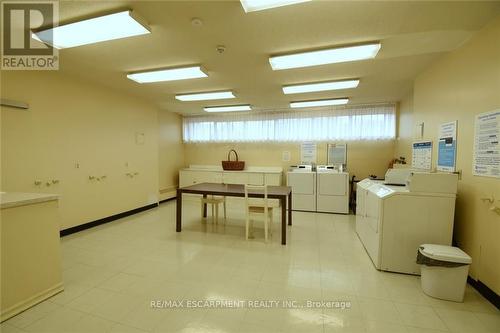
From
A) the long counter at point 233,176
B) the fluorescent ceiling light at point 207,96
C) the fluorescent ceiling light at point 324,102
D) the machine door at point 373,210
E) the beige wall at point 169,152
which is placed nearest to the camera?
the machine door at point 373,210

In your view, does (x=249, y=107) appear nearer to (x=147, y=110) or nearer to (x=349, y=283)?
(x=147, y=110)

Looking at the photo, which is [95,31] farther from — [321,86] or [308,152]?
[308,152]

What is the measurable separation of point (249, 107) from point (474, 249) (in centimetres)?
452

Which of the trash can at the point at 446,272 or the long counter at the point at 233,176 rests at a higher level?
the long counter at the point at 233,176

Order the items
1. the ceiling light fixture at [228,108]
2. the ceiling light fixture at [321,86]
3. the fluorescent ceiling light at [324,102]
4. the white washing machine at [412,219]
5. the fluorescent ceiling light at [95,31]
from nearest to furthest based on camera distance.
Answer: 1. the fluorescent ceiling light at [95,31]
2. the white washing machine at [412,219]
3. the ceiling light fixture at [321,86]
4. the fluorescent ceiling light at [324,102]
5. the ceiling light fixture at [228,108]

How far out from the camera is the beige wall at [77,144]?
286cm

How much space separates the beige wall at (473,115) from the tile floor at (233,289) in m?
0.43

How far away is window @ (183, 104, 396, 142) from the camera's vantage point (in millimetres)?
4969

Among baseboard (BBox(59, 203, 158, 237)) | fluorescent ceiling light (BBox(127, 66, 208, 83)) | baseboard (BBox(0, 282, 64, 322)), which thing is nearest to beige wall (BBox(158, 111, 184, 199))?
baseboard (BBox(59, 203, 158, 237))

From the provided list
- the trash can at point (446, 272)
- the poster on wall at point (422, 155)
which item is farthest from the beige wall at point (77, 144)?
the poster on wall at point (422, 155)

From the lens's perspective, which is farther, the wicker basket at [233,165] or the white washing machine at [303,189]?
the wicker basket at [233,165]

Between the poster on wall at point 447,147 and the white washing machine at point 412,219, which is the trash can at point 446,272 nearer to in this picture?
the white washing machine at point 412,219

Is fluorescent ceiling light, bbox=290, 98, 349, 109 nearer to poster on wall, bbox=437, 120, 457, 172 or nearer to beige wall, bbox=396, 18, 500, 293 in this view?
beige wall, bbox=396, 18, 500, 293

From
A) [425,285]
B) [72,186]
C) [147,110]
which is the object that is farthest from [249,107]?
[425,285]
